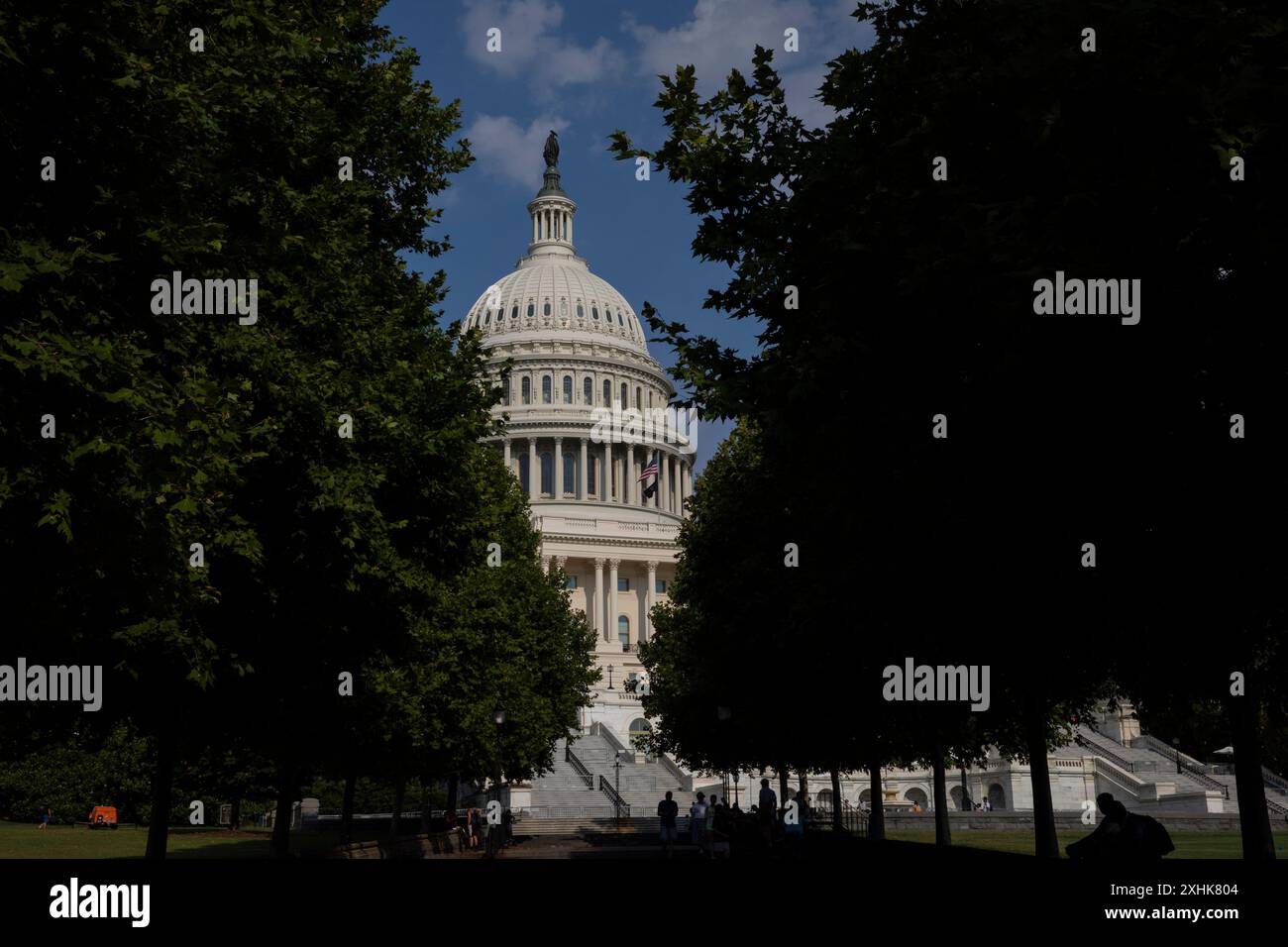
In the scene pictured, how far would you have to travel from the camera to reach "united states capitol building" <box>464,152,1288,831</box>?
6731cm

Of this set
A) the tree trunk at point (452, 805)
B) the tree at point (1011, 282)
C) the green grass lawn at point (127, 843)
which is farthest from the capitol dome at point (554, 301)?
the tree at point (1011, 282)

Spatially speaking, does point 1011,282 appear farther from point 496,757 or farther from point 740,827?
point 496,757

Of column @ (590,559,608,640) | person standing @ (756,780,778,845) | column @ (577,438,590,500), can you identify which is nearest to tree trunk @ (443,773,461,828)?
person standing @ (756,780,778,845)

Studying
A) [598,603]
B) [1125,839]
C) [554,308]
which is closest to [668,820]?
[1125,839]

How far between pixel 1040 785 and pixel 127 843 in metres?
34.9

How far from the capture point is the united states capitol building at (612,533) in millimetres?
67312

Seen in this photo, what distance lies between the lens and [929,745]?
35969 millimetres

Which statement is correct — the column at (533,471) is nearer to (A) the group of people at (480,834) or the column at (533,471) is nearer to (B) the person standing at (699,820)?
(A) the group of people at (480,834)

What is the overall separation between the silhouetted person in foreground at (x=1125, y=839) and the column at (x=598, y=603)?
115m

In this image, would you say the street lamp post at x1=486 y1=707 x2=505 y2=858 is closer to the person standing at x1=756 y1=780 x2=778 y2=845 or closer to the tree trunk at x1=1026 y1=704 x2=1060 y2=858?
the person standing at x1=756 y1=780 x2=778 y2=845

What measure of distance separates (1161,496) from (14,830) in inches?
2314

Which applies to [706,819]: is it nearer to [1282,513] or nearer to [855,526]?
[855,526]

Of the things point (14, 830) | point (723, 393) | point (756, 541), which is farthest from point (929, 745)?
point (14, 830)

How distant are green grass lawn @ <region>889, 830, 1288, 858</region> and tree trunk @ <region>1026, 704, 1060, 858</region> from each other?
6.21 metres
